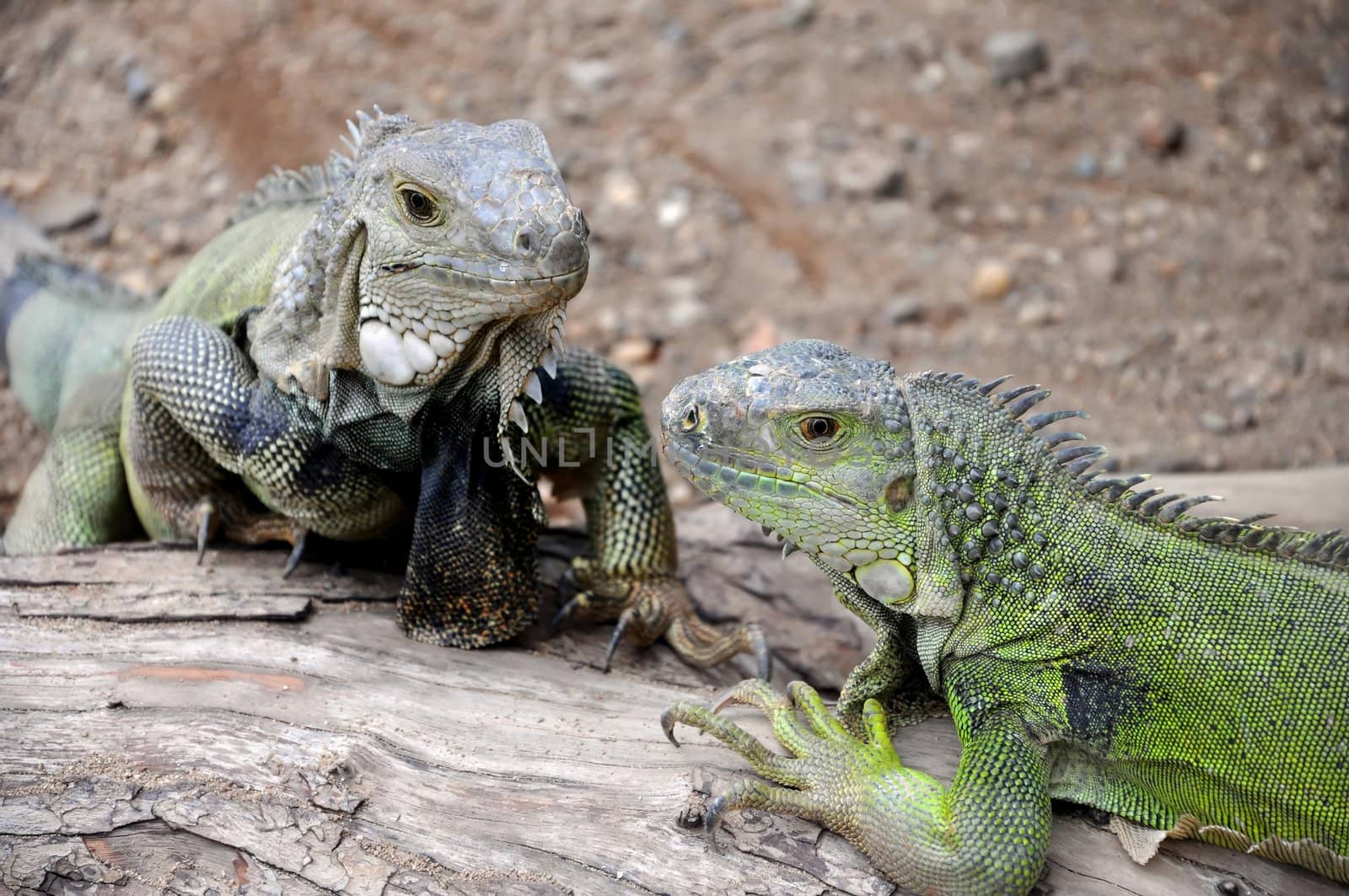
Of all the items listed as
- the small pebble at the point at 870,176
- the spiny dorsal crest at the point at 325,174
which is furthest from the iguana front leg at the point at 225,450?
the small pebble at the point at 870,176

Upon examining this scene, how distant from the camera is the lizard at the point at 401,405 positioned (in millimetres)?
3076

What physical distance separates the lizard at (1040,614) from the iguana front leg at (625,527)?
1.09 metres

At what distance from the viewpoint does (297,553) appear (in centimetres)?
405

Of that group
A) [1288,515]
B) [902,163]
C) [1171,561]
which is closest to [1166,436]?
[1288,515]

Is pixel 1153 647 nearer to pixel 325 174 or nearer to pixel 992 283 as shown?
pixel 325 174

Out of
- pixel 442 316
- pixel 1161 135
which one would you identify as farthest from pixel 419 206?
pixel 1161 135

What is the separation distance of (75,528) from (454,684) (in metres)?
1.94

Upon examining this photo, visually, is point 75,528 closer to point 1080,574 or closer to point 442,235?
point 442,235

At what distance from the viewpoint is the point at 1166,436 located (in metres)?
6.02

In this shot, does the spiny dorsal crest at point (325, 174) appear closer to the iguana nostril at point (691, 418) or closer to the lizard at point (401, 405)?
the lizard at point (401, 405)

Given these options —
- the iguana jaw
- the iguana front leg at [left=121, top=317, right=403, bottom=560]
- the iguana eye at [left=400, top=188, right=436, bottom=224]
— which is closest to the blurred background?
the iguana front leg at [left=121, top=317, right=403, bottom=560]

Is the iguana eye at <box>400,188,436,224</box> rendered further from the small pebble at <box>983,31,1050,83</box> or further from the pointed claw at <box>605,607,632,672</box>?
the small pebble at <box>983,31,1050,83</box>

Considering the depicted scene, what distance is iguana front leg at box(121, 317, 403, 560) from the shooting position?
373cm

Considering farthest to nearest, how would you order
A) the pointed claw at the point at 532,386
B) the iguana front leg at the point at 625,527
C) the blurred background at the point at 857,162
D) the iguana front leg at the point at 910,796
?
the blurred background at the point at 857,162
the iguana front leg at the point at 625,527
the pointed claw at the point at 532,386
the iguana front leg at the point at 910,796
